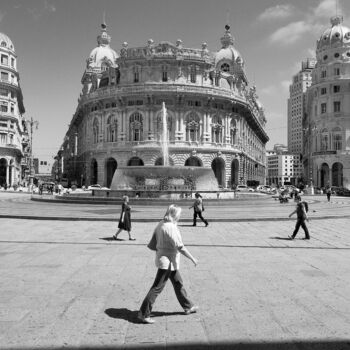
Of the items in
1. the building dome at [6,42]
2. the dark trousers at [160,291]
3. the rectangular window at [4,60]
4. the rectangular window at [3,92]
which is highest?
the building dome at [6,42]

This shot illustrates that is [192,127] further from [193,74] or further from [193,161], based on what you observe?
[193,74]

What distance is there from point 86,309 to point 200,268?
3.45 meters

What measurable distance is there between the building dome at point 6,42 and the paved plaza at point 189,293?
68.6 meters

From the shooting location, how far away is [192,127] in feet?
208

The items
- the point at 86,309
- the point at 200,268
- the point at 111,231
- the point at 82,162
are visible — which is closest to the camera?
the point at 86,309

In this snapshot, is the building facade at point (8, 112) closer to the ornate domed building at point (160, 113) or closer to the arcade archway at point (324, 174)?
the ornate domed building at point (160, 113)

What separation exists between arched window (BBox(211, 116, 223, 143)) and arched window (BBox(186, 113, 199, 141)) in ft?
8.95

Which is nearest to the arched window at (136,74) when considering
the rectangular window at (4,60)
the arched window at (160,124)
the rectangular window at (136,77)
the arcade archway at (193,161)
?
→ the rectangular window at (136,77)

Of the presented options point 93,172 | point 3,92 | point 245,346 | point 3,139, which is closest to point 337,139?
point 93,172

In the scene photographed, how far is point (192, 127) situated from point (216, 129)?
4265 millimetres

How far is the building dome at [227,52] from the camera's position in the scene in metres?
88.9

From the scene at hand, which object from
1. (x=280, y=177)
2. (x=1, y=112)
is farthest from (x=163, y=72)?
(x=280, y=177)

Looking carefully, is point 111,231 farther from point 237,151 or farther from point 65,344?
point 237,151

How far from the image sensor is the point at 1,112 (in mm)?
70000
